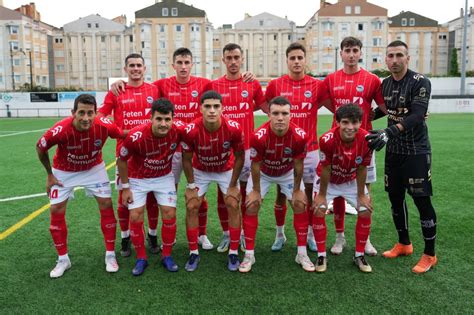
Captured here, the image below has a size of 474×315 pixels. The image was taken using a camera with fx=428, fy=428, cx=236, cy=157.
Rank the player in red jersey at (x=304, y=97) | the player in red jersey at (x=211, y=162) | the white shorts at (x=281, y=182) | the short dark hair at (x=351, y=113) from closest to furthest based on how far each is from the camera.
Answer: the short dark hair at (x=351, y=113) < the player in red jersey at (x=211, y=162) < the white shorts at (x=281, y=182) < the player in red jersey at (x=304, y=97)

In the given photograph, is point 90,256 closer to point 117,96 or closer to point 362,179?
point 117,96

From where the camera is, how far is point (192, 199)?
4.46 meters

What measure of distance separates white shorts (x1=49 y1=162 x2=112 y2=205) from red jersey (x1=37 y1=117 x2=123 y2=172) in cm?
5

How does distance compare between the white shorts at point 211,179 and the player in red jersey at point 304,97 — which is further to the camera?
the player in red jersey at point 304,97

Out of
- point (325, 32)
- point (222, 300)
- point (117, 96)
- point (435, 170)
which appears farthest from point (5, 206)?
point (325, 32)

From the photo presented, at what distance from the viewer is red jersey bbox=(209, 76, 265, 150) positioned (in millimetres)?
4898

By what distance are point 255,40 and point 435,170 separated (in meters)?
60.5

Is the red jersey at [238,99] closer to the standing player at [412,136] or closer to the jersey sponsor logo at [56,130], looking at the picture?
the standing player at [412,136]

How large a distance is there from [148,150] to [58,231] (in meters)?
1.24

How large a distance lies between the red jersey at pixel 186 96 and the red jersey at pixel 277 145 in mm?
1074

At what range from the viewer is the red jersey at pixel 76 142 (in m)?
4.16

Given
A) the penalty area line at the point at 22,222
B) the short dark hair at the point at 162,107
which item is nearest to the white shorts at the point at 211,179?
the short dark hair at the point at 162,107

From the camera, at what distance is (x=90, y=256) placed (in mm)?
4758

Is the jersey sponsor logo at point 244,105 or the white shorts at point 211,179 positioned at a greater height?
the jersey sponsor logo at point 244,105
